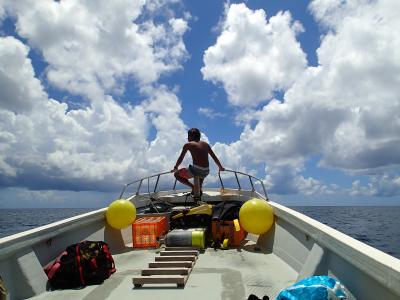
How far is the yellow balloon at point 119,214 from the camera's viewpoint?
22.2 feet

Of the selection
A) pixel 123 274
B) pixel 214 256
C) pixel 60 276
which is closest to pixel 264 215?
pixel 214 256

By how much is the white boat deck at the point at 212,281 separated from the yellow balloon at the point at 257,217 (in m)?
0.51

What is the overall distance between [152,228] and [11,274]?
3.13 meters

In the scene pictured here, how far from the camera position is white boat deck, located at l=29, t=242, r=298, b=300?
4004 millimetres

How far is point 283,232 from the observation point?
19.0 ft

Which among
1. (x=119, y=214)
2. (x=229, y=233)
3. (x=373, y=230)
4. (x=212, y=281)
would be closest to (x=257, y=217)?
(x=229, y=233)

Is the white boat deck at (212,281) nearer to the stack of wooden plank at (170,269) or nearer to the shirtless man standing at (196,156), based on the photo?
the stack of wooden plank at (170,269)

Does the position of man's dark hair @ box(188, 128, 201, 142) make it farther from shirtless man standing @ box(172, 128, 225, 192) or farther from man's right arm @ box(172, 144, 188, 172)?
man's right arm @ box(172, 144, 188, 172)

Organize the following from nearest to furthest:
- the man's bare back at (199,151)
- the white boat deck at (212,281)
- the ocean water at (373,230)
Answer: the white boat deck at (212,281), the man's bare back at (199,151), the ocean water at (373,230)

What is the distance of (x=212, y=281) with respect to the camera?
14.7ft

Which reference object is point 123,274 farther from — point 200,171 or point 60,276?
point 200,171

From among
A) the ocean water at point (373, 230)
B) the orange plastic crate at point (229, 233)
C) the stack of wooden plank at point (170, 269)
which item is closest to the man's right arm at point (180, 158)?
the orange plastic crate at point (229, 233)

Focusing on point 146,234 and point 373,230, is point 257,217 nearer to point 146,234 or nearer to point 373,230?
point 146,234

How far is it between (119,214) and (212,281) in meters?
2.92
